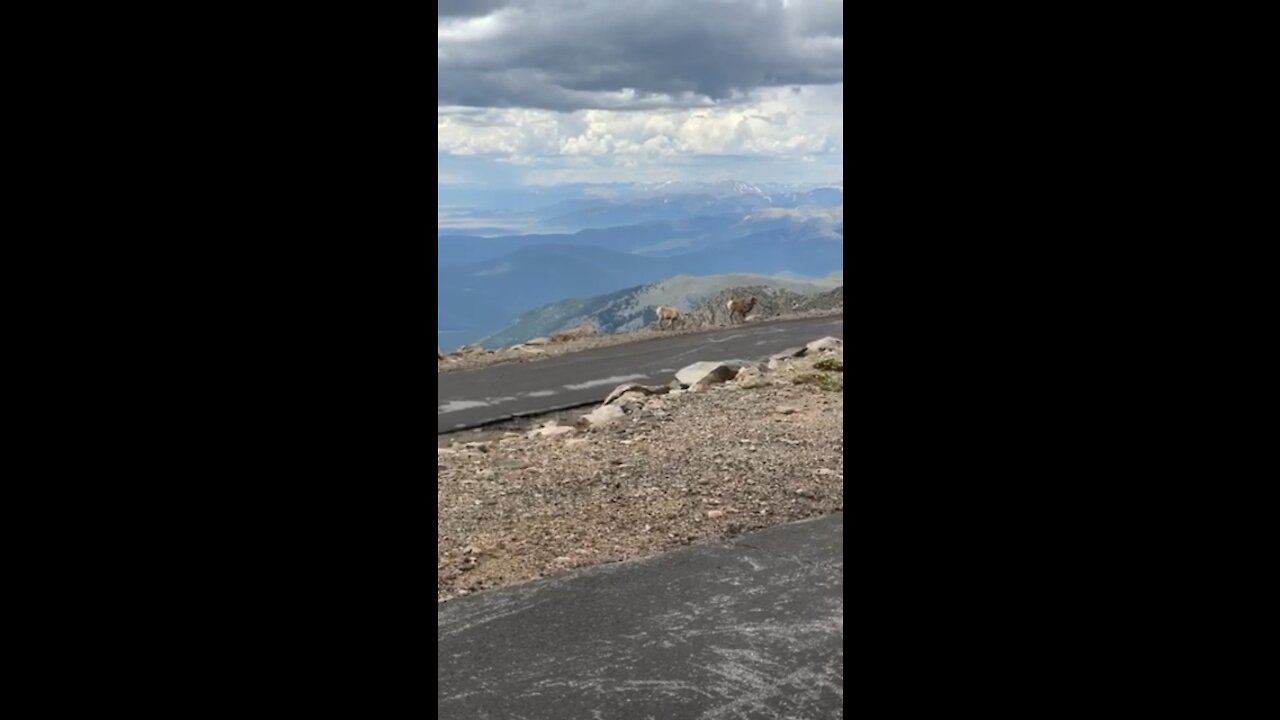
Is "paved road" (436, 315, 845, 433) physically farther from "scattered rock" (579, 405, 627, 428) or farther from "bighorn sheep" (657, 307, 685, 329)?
"bighorn sheep" (657, 307, 685, 329)

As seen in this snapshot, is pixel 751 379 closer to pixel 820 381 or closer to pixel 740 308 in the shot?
pixel 820 381

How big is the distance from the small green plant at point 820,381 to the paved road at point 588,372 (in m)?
0.76

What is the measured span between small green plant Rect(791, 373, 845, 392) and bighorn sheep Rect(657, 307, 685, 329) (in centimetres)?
533

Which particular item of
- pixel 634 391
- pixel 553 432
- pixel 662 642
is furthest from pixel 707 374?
pixel 662 642

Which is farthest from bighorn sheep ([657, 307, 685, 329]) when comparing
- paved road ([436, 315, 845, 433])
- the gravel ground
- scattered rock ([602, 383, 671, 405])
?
the gravel ground

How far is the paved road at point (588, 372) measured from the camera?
9.57 metres

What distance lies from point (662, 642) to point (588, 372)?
710 cm

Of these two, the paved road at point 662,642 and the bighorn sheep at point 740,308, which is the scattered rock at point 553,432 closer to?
the paved road at point 662,642

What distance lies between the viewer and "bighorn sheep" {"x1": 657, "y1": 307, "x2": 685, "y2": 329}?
1493cm
